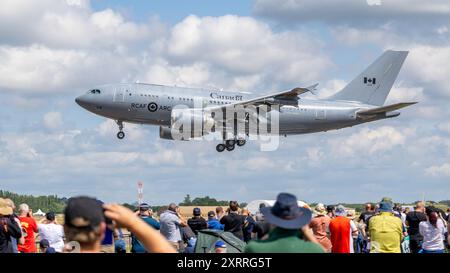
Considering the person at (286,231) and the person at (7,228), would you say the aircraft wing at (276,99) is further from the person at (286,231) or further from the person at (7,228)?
the person at (286,231)

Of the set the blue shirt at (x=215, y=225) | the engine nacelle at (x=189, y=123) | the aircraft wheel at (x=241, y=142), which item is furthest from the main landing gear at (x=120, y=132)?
the blue shirt at (x=215, y=225)

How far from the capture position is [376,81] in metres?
65.6

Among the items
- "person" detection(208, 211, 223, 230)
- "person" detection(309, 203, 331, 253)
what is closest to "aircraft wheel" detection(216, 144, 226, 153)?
"person" detection(208, 211, 223, 230)

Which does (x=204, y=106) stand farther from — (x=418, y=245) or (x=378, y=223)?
(x=378, y=223)

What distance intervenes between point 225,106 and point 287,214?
47021mm

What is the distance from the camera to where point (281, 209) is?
758cm

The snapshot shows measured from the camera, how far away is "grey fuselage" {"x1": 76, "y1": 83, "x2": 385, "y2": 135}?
52.9 metres

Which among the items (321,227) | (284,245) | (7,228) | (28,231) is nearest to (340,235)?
(321,227)

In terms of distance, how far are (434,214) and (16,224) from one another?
352 inches

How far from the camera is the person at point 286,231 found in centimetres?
740

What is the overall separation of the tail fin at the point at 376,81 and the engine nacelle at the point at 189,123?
558 inches

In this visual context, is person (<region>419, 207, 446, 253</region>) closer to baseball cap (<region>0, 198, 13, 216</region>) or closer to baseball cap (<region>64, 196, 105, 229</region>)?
baseball cap (<region>0, 198, 13, 216</region>)
